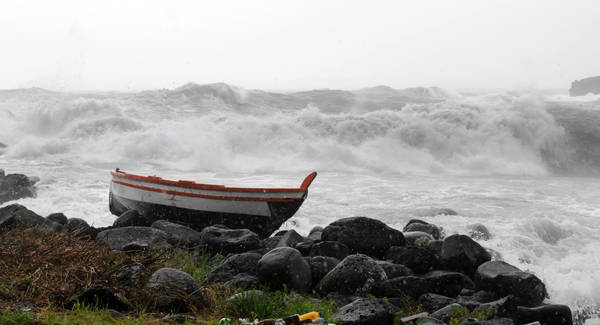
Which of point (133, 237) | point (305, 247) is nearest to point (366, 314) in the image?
point (305, 247)

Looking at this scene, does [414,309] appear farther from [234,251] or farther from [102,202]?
[102,202]

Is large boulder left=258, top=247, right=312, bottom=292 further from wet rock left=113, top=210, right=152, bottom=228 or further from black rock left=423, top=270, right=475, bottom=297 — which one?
wet rock left=113, top=210, right=152, bottom=228

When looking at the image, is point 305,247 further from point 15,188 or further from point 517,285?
point 15,188

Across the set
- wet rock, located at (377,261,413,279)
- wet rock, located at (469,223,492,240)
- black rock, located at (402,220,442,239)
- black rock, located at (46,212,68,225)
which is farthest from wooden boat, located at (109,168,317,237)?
wet rock, located at (469,223,492,240)

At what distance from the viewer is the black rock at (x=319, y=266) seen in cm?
613

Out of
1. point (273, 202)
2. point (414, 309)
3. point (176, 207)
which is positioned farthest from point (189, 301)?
point (176, 207)

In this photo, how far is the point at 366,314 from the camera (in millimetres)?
4344

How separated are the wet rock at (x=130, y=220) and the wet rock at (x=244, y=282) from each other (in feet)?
12.5

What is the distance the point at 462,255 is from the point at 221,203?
431 cm

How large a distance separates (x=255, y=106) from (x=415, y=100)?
14667mm

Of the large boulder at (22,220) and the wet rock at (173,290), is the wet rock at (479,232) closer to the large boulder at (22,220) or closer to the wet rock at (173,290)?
the wet rock at (173,290)

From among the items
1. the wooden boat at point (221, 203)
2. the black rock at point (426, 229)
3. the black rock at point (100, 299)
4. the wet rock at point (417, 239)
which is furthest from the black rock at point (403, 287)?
the wooden boat at point (221, 203)

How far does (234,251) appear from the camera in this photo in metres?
7.52

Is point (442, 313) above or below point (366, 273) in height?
below
